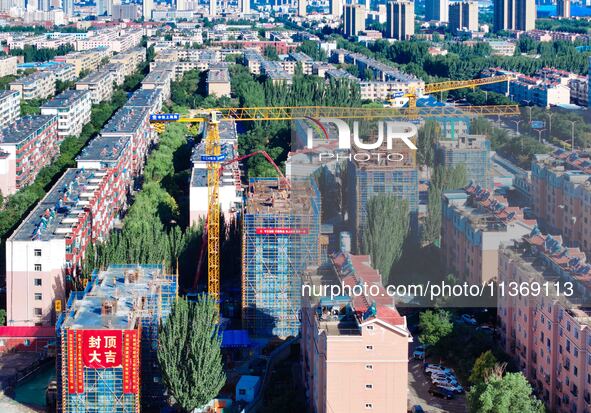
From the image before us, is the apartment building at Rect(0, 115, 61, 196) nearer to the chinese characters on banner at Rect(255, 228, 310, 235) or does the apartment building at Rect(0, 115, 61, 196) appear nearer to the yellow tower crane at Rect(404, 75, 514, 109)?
the chinese characters on banner at Rect(255, 228, 310, 235)

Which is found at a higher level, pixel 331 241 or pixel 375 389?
pixel 331 241

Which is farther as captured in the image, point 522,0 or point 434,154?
point 522,0

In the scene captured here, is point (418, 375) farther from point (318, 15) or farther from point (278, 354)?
point (318, 15)

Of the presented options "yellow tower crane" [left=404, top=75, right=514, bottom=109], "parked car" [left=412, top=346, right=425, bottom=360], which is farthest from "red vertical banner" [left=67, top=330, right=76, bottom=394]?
"yellow tower crane" [left=404, top=75, right=514, bottom=109]

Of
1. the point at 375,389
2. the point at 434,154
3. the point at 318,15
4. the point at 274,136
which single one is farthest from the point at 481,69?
the point at 318,15

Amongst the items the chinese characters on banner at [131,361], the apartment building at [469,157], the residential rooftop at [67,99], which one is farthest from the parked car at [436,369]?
the residential rooftop at [67,99]

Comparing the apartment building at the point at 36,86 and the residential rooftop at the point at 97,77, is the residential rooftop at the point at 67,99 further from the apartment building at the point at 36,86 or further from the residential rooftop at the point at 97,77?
the residential rooftop at the point at 97,77

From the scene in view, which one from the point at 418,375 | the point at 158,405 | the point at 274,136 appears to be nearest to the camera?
the point at 158,405
